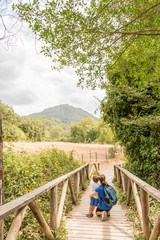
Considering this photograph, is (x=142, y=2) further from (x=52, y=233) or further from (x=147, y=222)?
(x=52, y=233)

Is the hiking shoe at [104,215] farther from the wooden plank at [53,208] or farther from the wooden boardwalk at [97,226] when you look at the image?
the wooden plank at [53,208]

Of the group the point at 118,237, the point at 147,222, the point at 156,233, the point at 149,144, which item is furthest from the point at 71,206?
the point at 149,144

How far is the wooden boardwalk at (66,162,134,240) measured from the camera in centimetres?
325

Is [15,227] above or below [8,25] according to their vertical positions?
below

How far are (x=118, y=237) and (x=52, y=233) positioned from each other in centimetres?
116

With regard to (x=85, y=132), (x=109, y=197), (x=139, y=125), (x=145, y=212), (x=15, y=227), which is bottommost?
(x=109, y=197)

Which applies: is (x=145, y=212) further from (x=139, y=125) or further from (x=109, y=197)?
(x=139, y=125)

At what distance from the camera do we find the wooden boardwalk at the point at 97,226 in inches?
128

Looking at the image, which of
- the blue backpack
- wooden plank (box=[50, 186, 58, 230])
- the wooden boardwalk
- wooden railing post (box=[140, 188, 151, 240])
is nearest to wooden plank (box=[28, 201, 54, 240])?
wooden plank (box=[50, 186, 58, 230])

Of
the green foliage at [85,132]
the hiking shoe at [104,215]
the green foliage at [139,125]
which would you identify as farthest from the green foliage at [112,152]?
the green foliage at [85,132]

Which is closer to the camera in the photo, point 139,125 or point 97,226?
point 97,226

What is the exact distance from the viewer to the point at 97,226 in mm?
3838

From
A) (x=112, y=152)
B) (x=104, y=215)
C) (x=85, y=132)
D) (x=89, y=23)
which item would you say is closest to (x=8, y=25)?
(x=89, y=23)

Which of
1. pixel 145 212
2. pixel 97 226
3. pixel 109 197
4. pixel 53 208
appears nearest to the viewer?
pixel 145 212
